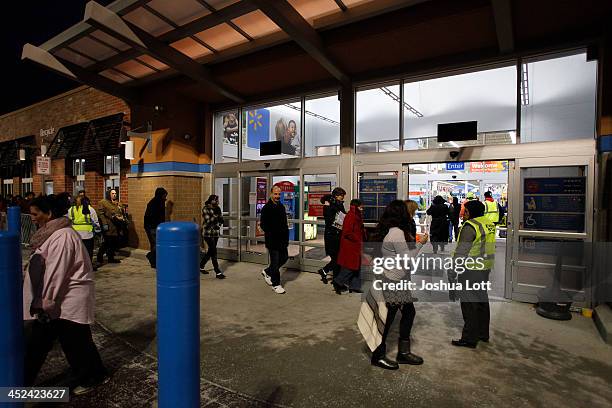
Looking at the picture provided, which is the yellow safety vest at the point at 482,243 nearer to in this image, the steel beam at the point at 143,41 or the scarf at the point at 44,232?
the scarf at the point at 44,232

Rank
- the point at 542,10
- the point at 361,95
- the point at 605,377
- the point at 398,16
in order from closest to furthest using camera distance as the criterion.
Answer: the point at 605,377
the point at 542,10
the point at 398,16
the point at 361,95

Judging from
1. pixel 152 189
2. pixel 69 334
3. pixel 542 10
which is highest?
pixel 542 10

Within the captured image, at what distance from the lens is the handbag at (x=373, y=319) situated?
3236mm

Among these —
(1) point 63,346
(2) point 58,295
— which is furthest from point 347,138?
(1) point 63,346

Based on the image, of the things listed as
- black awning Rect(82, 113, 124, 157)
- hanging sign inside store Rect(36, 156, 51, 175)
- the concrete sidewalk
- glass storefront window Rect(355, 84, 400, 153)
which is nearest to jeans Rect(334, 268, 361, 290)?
the concrete sidewalk

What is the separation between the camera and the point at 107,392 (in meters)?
2.81

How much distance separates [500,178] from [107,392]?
1468 cm

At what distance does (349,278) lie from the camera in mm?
5797

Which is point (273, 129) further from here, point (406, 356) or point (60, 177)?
point (60, 177)

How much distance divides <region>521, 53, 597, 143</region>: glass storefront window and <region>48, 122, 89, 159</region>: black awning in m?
12.3

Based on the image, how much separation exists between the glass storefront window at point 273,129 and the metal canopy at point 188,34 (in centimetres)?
78

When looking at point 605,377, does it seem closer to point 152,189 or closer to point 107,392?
point 107,392

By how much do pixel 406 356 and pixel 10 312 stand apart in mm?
3335

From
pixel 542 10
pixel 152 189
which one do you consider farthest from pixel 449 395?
pixel 152 189
